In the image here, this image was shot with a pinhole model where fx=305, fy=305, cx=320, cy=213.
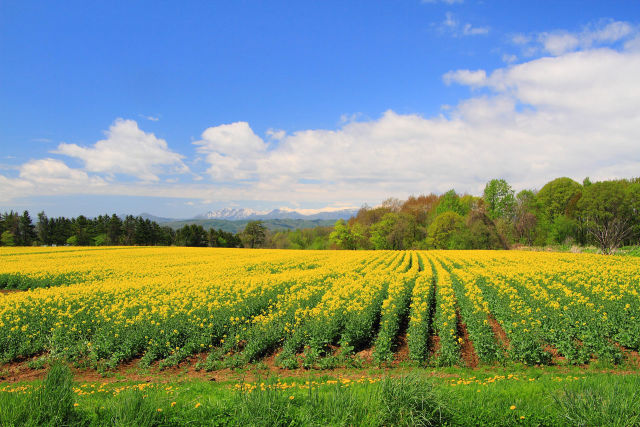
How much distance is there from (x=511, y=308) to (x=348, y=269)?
14.1m

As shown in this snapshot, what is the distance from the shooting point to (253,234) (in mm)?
100625

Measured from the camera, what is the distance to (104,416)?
18.0 feet

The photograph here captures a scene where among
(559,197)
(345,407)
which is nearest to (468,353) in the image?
(345,407)

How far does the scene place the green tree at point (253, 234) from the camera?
100 metres

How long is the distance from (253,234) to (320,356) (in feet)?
304

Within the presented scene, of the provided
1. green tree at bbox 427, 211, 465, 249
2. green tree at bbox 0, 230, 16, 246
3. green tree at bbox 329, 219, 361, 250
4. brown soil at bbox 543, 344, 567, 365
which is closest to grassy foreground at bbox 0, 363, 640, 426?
brown soil at bbox 543, 344, 567, 365

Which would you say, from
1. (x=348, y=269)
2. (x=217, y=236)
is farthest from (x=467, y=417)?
(x=217, y=236)

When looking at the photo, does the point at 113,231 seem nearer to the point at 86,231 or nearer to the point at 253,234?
the point at 86,231

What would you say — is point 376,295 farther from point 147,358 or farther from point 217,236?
point 217,236

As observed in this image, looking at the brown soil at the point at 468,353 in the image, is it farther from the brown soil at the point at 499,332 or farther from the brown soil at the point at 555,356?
the brown soil at the point at 555,356

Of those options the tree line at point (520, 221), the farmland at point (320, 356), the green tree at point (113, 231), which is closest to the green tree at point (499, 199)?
the tree line at point (520, 221)

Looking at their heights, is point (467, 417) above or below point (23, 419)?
below

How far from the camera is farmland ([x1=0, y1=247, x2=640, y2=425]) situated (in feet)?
17.7

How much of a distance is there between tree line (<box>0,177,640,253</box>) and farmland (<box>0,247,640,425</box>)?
4323cm
